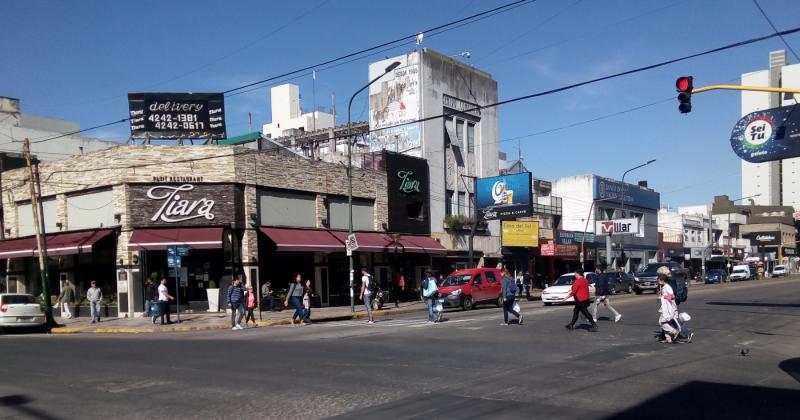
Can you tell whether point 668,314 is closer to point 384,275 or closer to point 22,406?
point 22,406

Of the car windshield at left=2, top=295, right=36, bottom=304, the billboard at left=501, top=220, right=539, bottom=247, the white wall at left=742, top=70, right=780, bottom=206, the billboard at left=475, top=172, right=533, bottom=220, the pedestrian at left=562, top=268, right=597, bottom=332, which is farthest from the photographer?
the white wall at left=742, top=70, right=780, bottom=206

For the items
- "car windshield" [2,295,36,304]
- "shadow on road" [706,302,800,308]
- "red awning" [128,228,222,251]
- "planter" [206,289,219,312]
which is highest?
"red awning" [128,228,222,251]

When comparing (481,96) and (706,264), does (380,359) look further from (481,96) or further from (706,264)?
(706,264)

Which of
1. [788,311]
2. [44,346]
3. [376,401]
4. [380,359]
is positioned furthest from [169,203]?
[788,311]

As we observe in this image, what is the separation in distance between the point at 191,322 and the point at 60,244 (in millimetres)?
9144

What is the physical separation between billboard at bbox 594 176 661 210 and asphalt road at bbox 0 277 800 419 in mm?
44918

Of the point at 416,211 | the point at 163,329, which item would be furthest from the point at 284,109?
the point at 163,329

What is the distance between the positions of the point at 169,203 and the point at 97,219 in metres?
3.80

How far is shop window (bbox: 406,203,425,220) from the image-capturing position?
39.8 m

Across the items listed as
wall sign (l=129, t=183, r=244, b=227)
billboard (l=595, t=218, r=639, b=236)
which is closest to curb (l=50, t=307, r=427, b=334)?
wall sign (l=129, t=183, r=244, b=227)

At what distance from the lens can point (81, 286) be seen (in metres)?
31.3

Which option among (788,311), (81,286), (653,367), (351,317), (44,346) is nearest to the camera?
(653,367)

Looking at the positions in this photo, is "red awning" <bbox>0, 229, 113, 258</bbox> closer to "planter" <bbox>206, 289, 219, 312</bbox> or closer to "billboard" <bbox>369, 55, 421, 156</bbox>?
"planter" <bbox>206, 289, 219, 312</bbox>

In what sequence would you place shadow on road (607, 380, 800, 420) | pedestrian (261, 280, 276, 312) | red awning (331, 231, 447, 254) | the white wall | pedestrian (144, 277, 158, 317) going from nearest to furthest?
shadow on road (607, 380, 800, 420) < pedestrian (144, 277, 158, 317) < pedestrian (261, 280, 276, 312) < red awning (331, 231, 447, 254) < the white wall
